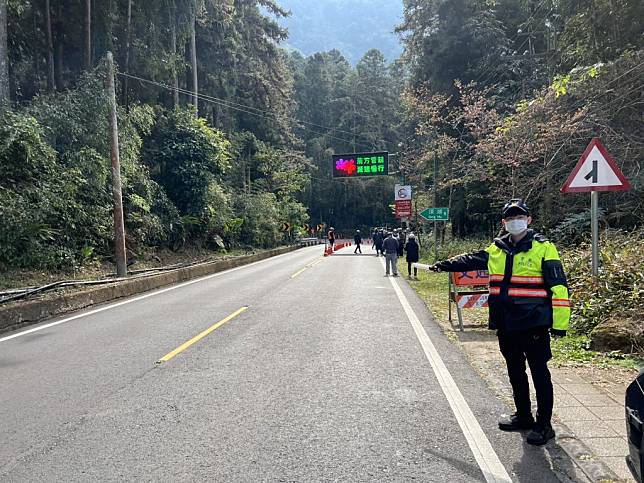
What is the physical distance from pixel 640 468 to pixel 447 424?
6.69ft

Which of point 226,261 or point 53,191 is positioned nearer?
point 53,191

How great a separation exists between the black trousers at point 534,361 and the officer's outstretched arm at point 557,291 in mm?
136

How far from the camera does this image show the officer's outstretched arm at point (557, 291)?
4211mm

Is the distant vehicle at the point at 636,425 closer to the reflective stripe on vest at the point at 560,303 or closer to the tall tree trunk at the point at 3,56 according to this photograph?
the reflective stripe on vest at the point at 560,303

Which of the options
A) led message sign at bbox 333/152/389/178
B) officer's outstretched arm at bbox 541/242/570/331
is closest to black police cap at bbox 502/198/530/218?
officer's outstretched arm at bbox 541/242/570/331

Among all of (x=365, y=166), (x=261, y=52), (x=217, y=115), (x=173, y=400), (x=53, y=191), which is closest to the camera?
(x=173, y=400)

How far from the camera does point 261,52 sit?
46.6 metres

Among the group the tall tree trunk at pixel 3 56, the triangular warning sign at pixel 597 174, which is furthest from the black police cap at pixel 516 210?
the tall tree trunk at pixel 3 56

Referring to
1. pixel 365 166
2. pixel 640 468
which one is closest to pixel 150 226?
pixel 365 166

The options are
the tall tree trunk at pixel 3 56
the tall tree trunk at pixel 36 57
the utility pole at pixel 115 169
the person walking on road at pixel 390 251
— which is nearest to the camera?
the utility pole at pixel 115 169

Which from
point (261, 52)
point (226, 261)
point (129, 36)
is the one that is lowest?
point (226, 261)

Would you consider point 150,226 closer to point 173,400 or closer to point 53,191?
point 53,191

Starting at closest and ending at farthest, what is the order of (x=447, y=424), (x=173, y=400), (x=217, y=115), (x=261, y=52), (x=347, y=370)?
1. (x=447, y=424)
2. (x=173, y=400)
3. (x=347, y=370)
4. (x=217, y=115)
5. (x=261, y=52)

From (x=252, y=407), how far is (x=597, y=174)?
533cm
